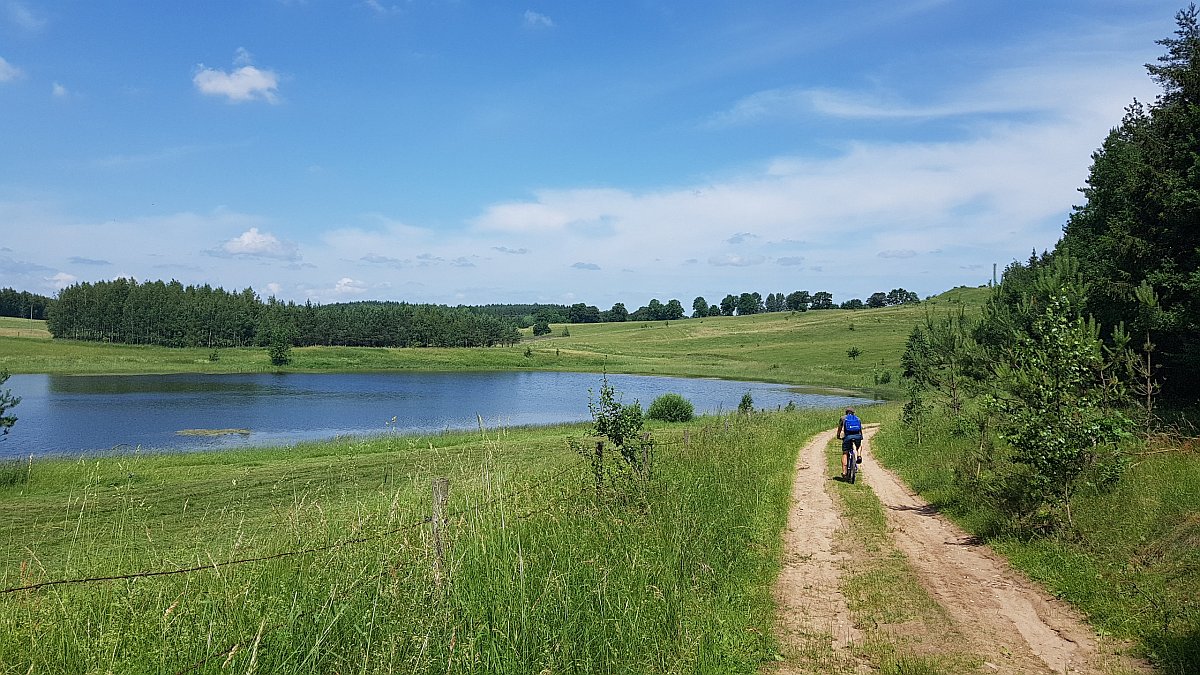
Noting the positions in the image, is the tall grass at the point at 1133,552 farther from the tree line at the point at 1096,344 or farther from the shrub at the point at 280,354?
the shrub at the point at 280,354

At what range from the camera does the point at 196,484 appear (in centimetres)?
2088

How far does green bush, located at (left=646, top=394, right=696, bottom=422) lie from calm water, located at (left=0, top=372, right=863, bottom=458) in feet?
20.4

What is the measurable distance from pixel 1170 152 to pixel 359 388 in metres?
65.3

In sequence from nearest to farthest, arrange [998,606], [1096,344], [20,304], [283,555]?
[283,555] < [998,606] < [1096,344] < [20,304]

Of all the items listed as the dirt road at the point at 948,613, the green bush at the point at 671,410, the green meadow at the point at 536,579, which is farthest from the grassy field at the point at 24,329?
the dirt road at the point at 948,613

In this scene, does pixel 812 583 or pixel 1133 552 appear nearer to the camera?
pixel 1133 552

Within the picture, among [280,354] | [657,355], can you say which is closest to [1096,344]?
[280,354]

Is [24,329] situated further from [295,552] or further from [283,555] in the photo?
[283,555]

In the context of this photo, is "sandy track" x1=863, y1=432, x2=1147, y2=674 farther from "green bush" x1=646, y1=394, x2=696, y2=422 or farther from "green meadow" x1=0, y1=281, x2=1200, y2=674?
"green bush" x1=646, y1=394, x2=696, y2=422

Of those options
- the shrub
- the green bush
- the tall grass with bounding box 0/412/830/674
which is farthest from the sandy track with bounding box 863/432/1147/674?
the shrub

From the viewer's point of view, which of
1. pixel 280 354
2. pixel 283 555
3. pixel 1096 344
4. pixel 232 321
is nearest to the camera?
pixel 283 555

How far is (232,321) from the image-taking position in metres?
133

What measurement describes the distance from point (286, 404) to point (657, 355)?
274 ft

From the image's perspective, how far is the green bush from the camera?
4184 cm
